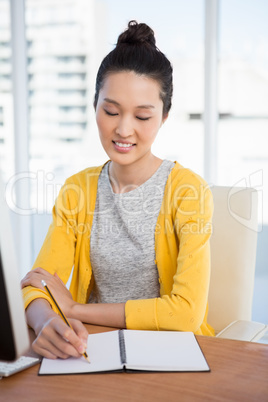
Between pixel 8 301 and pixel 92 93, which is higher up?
pixel 92 93

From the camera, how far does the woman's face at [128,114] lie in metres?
1.38

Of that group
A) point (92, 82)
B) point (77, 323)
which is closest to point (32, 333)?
point (77, 323)

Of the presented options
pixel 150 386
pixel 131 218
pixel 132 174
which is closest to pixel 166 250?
pixel 131 218

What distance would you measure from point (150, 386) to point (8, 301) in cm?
37

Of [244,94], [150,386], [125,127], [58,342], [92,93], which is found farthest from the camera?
[92,93]

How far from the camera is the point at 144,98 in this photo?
4.58 ft

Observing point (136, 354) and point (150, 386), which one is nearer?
point (150, 386)

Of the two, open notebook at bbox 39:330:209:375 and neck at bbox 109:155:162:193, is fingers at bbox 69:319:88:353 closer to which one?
open notebook at bbox 39:330:209:375

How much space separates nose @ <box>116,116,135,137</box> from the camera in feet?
4.53

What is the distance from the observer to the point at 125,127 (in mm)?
1381

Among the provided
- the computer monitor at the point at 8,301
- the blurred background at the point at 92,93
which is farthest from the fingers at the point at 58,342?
the blurred background at the point at 92,93

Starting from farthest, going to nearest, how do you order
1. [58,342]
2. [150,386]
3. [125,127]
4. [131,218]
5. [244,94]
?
[244,94]
[131,218]
[125,127]
[58,342]
[150,386]

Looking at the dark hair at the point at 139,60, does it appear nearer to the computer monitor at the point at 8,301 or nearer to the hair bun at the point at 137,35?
the hair bun at the point at 137,35

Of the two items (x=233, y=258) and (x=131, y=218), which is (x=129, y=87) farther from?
(x=233, y=258)
